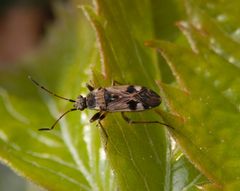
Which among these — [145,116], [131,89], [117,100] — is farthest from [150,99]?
[117,100]

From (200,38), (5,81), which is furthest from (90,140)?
(5,81)

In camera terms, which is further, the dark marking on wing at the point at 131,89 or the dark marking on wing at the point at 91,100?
the dark marking on wing at the point at 91,100

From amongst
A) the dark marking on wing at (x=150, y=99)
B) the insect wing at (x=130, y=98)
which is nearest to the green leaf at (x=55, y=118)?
the insect wing at (x=130, y=98)

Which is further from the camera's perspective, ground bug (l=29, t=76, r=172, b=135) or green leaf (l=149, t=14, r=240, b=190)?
ground bug (l=29, t=76, r=172, b=135)

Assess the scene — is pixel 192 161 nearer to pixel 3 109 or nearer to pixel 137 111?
pixel 137 111

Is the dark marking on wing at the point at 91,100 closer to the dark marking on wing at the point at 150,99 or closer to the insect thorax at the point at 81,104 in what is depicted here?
the insect thorax at the point at 81,104

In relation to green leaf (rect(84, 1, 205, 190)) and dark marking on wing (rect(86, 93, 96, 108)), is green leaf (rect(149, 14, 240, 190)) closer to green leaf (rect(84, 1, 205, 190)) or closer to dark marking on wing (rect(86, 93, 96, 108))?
green leaf (rect(84, 1, 205, 190))

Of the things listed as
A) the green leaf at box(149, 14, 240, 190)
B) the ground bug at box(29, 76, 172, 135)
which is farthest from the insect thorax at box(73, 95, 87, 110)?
the green leaf at box(149, 14, 240, 190)

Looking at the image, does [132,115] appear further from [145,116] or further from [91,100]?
[91,100]

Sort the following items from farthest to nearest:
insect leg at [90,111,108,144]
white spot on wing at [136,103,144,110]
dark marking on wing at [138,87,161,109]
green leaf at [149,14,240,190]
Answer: white spot on wing at [136,103,144,110]
dark marking on wing at [138,87,161,109]
insect leg at [90,111,108,144]
green leaf at [149,14,240,190]
